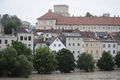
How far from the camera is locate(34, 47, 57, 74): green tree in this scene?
82.8 metres

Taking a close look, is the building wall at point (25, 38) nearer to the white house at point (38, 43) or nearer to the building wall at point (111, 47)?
the white house at point (38, 43)

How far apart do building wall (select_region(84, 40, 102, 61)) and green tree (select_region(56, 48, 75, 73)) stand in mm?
15639

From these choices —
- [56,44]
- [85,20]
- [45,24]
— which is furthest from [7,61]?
[85,20]

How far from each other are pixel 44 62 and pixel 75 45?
19.1 m

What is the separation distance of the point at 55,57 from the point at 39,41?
41.1ft

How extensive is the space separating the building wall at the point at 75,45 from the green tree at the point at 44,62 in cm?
1600

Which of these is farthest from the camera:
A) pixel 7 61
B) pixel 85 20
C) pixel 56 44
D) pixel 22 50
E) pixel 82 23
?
pixel 85 20

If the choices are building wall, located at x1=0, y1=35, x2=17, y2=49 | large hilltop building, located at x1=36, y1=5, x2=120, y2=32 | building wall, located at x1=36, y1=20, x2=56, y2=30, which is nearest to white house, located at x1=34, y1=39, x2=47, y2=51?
building wall, located at x1=0, y1=35, x2=17, y2=49

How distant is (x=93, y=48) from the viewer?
105 metres

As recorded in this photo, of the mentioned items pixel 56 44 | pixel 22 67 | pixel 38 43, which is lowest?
pixel 22 67

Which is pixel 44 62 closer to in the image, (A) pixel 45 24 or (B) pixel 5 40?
(B) pixel 5 40

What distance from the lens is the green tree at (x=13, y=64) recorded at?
7219cm

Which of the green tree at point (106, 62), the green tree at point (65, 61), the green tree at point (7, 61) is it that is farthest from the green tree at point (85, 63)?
the green tree at point (7, 61)

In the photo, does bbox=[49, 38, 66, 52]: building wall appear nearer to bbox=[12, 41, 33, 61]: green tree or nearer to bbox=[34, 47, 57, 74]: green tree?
bbox=[34, 47, 57, 74]: green tree
